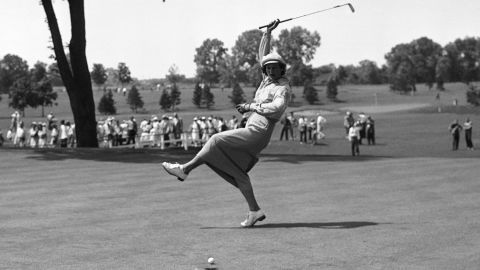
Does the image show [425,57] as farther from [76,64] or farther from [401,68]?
[76,64]

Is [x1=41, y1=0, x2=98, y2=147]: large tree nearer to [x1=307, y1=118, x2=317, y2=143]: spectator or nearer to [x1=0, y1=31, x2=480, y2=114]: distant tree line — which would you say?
[x1=307, y1=118, x2=317, y2=143]: spectator

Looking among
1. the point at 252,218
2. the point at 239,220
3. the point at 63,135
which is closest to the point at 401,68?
the point at 63,135

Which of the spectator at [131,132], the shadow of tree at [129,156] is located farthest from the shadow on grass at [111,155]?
the spectator at [131,132]

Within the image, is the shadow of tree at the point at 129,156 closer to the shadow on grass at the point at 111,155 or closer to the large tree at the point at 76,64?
the shadow on grass at the point at 111,155

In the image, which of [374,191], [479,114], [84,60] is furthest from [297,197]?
[479,114]

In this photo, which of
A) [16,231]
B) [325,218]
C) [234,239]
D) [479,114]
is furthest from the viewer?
[479,114]

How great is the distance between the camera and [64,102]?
13925 cm

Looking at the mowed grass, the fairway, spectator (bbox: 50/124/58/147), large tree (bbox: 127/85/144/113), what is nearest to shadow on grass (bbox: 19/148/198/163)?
the mowed grass

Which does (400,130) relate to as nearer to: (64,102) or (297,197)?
(297,197)

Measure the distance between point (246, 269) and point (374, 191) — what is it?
8.33m

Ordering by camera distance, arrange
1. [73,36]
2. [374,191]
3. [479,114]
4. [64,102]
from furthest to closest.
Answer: [64,102] → [479,114] → [73,36] → [374,191]

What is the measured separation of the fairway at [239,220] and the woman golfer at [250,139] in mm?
622

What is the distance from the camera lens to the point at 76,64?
32625 millimetres

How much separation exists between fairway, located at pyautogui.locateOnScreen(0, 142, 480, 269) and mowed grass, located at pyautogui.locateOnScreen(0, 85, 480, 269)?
2 centimetres
